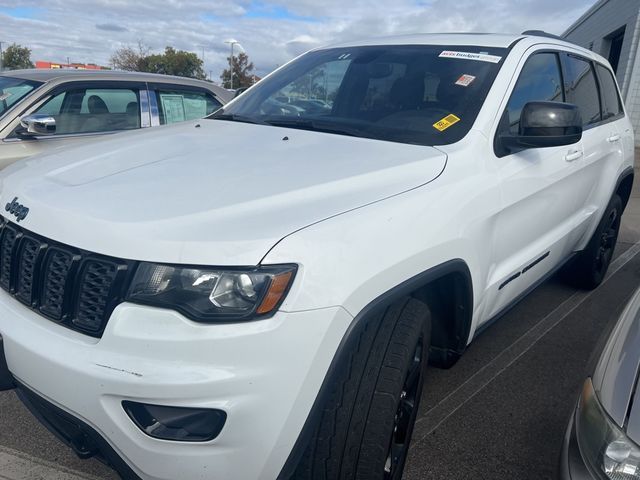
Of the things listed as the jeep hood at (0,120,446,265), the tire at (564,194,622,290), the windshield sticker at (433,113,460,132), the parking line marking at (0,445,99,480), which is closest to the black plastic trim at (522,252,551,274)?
the windshield sticker at (433,113,460,132)

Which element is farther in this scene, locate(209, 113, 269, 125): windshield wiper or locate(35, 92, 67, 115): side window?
locate(35, 92, 67, 115): side window

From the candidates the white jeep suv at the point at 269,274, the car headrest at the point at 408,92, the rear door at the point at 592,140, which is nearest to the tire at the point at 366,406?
the white jeep suv at the point at 269,274

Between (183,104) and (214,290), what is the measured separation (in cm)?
460

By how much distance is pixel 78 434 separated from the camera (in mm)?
1748

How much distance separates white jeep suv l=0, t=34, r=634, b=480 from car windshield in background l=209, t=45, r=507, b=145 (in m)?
0.02

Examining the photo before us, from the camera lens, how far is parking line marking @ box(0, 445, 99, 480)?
7.50 ft

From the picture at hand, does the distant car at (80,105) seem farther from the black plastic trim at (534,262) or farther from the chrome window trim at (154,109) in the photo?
the black plastic trim at (534,262)

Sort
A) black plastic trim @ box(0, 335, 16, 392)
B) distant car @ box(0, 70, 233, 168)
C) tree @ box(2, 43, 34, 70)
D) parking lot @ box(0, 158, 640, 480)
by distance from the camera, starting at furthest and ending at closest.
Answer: tree @ box(2, 43, 34, 70), distant car @ box(0, 70, 233, 168), parking lot @ box(0, 158, 640, 480), black plastic trim @ box(0, 335, 16, 392)

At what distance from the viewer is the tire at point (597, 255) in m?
4.20

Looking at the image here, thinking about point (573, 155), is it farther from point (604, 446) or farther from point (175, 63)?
point (175, 63)

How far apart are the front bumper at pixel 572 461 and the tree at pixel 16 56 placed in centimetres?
4181

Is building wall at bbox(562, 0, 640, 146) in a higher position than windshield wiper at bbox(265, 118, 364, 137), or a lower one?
higher

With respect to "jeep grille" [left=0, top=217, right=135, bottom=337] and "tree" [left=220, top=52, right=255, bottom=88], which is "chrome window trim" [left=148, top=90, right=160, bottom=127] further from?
"tree" [left=220, top=52, right=255, bottom=88]

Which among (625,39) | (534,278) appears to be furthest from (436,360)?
(625,39)
